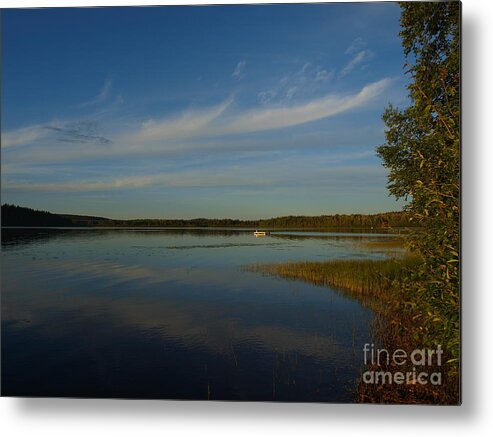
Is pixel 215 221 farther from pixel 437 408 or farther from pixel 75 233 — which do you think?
pixel 437 408

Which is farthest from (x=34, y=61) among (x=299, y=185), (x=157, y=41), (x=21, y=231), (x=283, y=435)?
(x=283, y=435)

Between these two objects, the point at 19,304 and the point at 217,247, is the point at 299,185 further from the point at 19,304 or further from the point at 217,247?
the point at 19,304

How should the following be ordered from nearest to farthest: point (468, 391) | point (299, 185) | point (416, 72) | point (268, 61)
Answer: point (468, 391) → point (416, 72) → point (268, 61) → point (299, 185)

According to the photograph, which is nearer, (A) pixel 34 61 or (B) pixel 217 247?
(A) pixel 34 61

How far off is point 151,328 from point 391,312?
95.9 inches

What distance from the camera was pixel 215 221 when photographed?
13.7ft

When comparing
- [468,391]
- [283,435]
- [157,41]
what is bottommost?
[283,435]

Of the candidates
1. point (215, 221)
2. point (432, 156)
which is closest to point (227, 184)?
point (215, 221)

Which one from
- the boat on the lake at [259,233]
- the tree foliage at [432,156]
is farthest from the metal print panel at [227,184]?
the boat on the lake at [259,233]

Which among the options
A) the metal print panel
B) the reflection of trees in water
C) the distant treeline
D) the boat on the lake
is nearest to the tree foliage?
the metal print panel

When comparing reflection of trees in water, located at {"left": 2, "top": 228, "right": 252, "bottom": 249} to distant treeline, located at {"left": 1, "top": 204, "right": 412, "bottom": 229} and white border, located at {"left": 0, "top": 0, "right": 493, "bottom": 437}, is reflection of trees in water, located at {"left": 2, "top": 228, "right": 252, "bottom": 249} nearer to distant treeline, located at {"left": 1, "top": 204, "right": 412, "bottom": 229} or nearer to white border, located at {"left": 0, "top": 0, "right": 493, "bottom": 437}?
distant treeline, located at {"left": 1, "top": 204, "right": 412, "bottom": 229}

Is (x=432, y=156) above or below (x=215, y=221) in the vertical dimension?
above

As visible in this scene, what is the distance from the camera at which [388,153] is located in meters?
3.65

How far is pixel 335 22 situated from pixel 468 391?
3419mm
